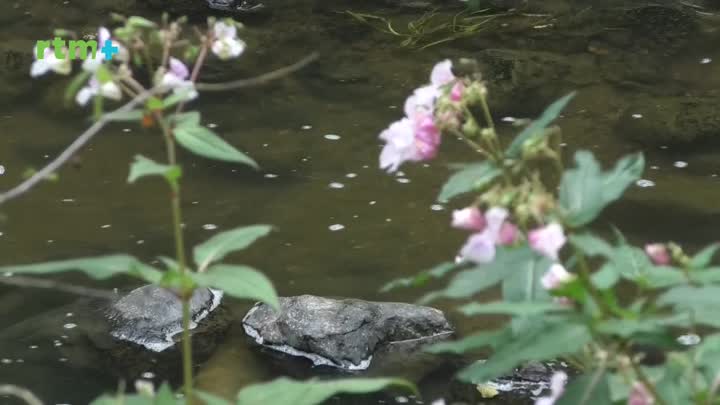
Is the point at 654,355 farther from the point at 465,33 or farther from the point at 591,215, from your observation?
the point at 465,33

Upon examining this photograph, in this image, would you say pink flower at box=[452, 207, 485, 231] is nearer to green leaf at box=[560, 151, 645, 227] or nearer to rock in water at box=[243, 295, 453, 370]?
green leaf at box=[560, 151, 645, 227]

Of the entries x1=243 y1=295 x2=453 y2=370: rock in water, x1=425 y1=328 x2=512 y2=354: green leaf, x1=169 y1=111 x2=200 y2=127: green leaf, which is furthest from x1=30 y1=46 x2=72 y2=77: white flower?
x1=243 y1=295 x2=453 y2=370: rock in water

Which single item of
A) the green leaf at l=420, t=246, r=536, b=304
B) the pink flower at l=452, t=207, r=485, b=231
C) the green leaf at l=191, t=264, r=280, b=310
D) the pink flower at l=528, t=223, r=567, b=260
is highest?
the pink flower at l=528, t=223, r=567, b=260

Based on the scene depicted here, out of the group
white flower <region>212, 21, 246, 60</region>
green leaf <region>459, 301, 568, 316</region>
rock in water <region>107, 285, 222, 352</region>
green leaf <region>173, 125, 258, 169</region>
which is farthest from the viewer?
rock in water <region>107, 285, 222, 352</region>

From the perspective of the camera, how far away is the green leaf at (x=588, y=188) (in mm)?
1122

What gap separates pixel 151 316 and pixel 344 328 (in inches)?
21.9

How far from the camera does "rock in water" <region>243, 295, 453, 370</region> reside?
3.16 metres

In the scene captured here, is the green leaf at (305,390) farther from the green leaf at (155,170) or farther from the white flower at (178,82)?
the white flower at (178,82)

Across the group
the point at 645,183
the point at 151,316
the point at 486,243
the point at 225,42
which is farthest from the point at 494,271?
the point at 645,183

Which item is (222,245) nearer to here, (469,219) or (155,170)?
(155,170)

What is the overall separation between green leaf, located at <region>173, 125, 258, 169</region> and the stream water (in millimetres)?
1807

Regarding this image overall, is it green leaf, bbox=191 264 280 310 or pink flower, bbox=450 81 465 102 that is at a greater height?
pink flower, bbox=450 81 465 102

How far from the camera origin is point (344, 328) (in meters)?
3.17

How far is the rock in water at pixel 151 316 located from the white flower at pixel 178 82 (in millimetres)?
1942
